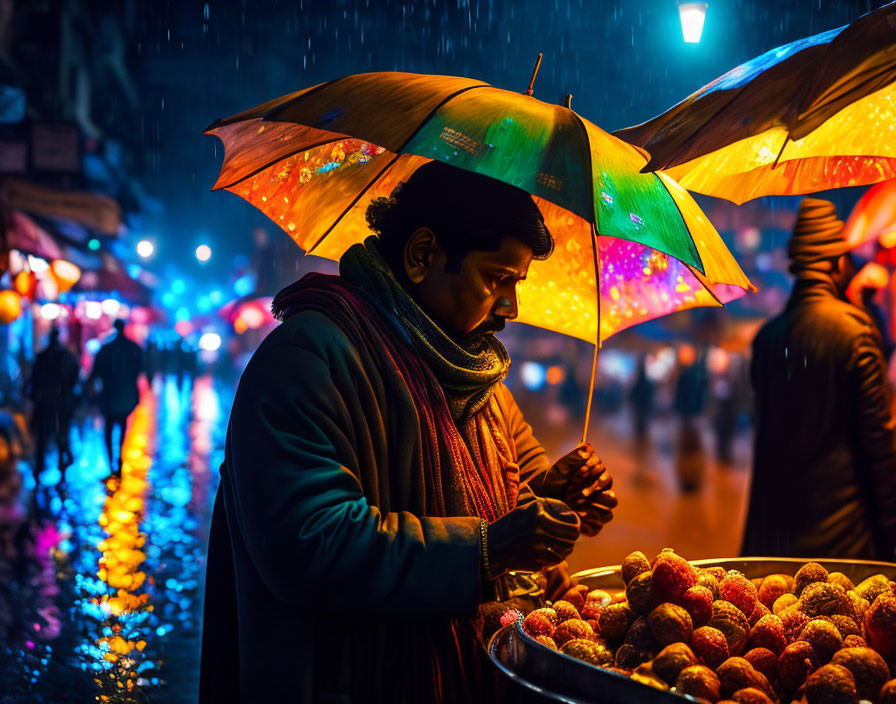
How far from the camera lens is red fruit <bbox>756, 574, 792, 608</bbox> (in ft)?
7.67

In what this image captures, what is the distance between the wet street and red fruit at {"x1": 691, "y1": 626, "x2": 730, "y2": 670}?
12.2 feet

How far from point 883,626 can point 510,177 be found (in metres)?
1.35

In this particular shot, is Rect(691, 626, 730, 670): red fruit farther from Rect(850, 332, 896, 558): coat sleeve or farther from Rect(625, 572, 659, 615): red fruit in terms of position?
Rect(850, 332, 896, 558): coat sleeve

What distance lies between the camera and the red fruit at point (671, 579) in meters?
2.01

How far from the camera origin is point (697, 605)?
1992 mm

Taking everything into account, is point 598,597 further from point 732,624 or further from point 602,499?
point 732,624

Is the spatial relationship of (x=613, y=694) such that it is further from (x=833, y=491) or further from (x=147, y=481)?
(x=147, y=481)

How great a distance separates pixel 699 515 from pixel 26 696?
6.88m

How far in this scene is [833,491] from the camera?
4.36m

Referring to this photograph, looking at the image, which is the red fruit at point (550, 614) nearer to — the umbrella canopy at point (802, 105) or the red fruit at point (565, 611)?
the red fruit at point (565, 611)

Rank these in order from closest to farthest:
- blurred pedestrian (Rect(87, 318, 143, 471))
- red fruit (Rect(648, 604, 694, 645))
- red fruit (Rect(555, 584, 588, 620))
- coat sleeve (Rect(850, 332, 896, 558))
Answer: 1. red fruit (Rect(648, 604, 694, 645))
2. red fruit (Rect(555, 584, 588, 620))
3. coat sleeve (Rect(850, 332, 896, 558))
4. blurred pedestrian (Rect(87, 318, 143, 471))

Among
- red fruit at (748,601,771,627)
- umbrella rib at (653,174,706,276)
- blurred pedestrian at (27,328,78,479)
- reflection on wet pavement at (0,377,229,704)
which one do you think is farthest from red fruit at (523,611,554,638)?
blurred pedestrian at (27,328,78,479)

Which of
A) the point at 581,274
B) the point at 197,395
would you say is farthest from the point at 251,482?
the point at 197,395

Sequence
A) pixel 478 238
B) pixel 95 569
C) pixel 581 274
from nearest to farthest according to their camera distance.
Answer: pixel 478 238, pixel 581 274, pixel 95 569
